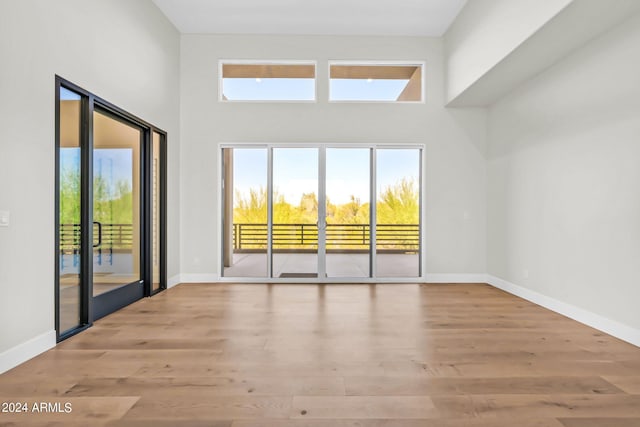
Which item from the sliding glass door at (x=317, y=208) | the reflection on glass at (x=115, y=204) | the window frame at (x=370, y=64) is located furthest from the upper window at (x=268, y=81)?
the reflection on glass at (x=115, y=204)

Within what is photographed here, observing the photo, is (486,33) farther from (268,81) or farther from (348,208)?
(268,81)

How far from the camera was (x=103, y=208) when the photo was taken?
3.97 meters

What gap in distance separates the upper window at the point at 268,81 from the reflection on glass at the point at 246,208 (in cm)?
93

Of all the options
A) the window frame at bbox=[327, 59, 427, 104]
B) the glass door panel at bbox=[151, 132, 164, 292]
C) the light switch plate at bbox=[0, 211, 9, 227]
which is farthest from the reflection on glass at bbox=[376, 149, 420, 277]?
the light switch plate at bbox=[0, 211, 9, 227]

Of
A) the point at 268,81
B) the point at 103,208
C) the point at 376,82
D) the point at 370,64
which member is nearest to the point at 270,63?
the point at 268,81

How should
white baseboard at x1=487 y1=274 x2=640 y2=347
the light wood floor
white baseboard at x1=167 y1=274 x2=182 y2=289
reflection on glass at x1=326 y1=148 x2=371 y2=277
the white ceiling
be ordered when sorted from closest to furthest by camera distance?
the light wood floor → white baseboard at x1=487 y1=274 x2=640 y2=347 → the white ceiling → white baseboard at x1=167 y1=274 x2=182 y2=289 → reflection on glass at x1=326 y1=148 x2=371 y2=277

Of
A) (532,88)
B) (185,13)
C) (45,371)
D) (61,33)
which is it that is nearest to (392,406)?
(45,371)

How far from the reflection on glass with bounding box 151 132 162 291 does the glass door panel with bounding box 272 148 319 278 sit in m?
1.77

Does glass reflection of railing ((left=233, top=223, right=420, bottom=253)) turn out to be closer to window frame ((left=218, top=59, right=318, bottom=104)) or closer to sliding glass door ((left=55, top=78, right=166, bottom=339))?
sliding glass door ((left=55, top=78, right=166, bottom=339))

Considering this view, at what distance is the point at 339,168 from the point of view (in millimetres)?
5996

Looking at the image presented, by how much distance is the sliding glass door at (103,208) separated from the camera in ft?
10.9

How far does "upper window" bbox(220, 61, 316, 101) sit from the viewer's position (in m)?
5.92

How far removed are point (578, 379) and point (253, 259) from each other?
4628mm

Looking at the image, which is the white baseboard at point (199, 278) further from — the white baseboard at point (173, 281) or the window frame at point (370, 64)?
the window frame at point (370, 64)
